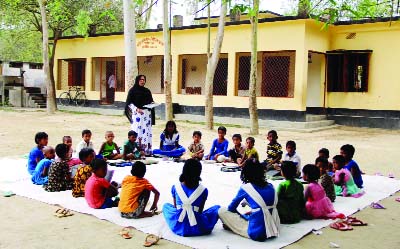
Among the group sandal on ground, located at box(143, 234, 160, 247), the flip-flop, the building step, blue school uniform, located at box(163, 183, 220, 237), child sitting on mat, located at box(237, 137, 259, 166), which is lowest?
the flip-flop

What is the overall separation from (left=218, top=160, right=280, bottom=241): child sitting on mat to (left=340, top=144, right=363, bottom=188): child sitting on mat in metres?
2.34

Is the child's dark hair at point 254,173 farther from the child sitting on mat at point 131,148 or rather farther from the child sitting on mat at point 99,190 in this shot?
the child sitting on mat at point 131,148

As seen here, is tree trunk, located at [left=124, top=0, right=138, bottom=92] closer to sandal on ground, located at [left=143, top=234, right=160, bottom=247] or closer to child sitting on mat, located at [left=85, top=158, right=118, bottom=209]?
child sitting on mat, located at [left=85, top=158, right=118, bottom=209]

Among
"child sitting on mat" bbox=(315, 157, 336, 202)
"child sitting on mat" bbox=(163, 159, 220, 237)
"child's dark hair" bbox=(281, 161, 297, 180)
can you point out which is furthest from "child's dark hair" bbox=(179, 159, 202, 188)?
"child sitting on mat" bbox=(315, 157, 336, 202)

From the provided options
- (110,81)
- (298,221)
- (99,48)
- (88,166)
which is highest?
(99,48)

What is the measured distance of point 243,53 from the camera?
18.0m

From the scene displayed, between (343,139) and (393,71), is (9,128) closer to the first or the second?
(343,139)

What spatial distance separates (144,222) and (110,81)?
1906 centimetres

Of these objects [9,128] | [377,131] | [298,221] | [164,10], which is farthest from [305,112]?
[298,221]

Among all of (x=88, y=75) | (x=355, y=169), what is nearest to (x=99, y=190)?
(x=355, y=169)

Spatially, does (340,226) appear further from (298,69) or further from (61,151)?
(298,69)

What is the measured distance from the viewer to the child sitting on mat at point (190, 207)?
4453mm

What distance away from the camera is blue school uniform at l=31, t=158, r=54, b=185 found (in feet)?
20.6

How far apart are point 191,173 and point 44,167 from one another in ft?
9.13
